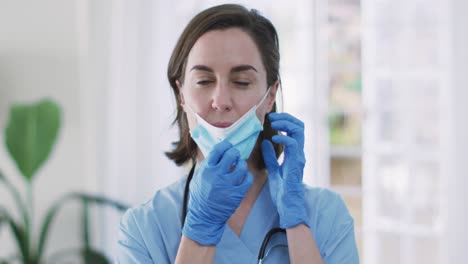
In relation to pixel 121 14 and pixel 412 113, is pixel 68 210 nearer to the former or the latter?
pixel 121 14

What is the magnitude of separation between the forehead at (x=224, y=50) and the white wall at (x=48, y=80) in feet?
5.23

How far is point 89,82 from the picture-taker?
8.21ft

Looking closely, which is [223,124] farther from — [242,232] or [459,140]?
[459,140]

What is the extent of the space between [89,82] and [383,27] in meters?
1.24

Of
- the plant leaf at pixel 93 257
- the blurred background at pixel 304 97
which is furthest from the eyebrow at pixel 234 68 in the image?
the plant leaf at pixel 93 257

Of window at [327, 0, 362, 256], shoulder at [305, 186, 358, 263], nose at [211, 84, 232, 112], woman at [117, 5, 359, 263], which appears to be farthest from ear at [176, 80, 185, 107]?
window at [327, 0, 362, 256]

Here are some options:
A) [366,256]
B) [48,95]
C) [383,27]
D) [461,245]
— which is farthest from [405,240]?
[48,95]

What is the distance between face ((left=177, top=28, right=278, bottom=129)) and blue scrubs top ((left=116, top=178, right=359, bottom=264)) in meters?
0.21

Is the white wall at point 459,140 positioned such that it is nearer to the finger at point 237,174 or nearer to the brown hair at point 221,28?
the brown hair at point 221,28

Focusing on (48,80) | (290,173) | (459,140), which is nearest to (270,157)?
(290,173)

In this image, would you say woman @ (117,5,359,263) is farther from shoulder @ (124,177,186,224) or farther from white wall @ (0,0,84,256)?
white wall @ (0,0,84,256)

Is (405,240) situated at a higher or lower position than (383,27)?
lower

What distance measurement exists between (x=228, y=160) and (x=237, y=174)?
33mm

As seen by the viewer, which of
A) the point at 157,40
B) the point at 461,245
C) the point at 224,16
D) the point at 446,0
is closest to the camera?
the point at 224,16
